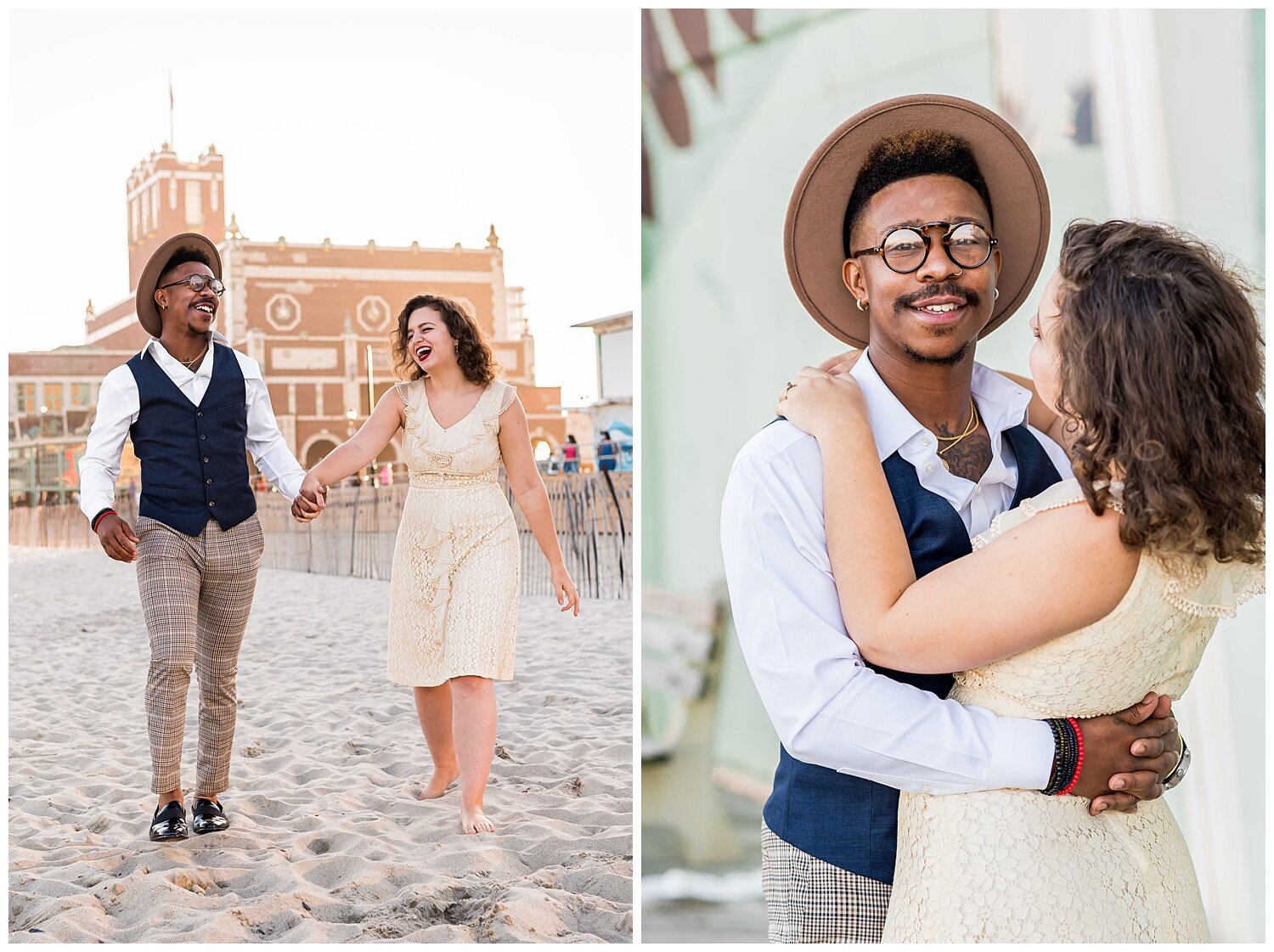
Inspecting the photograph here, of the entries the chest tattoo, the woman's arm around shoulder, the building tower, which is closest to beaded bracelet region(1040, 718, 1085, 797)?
the woman's arm around shoulder

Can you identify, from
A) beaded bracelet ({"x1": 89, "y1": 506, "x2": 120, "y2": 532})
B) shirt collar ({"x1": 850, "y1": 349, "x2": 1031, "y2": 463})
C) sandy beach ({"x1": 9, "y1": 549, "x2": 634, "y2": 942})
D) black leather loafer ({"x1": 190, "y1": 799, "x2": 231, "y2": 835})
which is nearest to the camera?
shirt collar ({"x1": 850, "y1": 349, "x2": 1031, "y2": 463})

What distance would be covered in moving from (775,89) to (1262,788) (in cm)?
285

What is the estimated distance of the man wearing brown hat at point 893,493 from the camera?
163 cm

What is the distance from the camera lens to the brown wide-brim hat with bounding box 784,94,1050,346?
6.36 ft

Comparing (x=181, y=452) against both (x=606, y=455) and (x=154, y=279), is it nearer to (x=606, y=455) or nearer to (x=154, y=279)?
(x=154, y=279)

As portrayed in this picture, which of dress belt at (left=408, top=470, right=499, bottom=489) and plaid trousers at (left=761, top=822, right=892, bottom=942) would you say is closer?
plaid trousers at (left=761, top=822, right=892, bottom=942)

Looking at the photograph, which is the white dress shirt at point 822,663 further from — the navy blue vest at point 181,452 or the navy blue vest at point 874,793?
the navy blue vest at point 181,452

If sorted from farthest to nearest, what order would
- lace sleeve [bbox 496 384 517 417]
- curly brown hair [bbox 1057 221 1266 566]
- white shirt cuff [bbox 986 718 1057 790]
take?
lace sleeve [bbox 496 384 517 417]
white shirt cuff [bbox 986 718 1057 790]
curly brown hair [bbox 1057 221 1266 566]

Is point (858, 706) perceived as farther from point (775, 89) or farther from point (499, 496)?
point (775, 89)

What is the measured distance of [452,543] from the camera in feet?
13.1

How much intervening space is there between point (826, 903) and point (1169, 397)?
0.91 m

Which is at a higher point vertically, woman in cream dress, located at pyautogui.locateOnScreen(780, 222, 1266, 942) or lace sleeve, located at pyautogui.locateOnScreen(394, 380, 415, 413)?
lace sleeve, located at pyautogui.locateOnScreen(394, 380, 415, 413)

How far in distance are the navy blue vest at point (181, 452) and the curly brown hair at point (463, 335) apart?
0.71 metres

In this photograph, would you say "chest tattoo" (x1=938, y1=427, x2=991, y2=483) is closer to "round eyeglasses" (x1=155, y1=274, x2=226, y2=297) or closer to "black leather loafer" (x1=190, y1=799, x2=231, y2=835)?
"round eyeglasses" (x1=155, y1=274, x2=226, y2=297)
